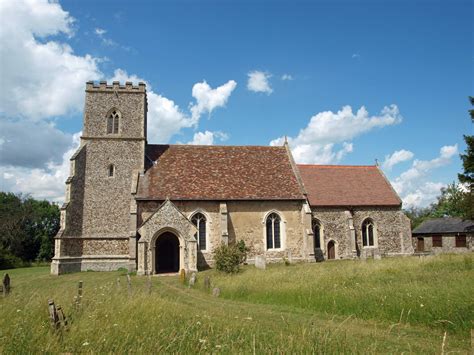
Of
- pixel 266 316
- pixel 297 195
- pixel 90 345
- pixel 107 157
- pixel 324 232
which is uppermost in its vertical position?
pixel 107 157

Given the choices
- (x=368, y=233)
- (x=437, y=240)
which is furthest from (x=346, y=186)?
(x=437, y=240)

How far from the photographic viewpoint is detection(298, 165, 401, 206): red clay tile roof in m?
31.3

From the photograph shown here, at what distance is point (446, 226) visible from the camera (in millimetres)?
39188

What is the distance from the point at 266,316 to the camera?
Answer: 10094 millimetres

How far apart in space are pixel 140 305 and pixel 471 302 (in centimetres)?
743

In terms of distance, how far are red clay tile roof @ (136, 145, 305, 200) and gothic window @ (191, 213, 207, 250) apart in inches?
56.4

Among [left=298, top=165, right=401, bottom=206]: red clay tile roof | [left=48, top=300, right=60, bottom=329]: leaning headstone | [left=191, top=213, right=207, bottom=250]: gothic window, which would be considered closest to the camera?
[left=48, top=300, right=60, bottom=329]: leaning headstone

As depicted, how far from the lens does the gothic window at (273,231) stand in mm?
28047

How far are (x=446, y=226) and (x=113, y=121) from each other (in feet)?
115

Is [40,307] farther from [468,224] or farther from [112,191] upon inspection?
[468,224]

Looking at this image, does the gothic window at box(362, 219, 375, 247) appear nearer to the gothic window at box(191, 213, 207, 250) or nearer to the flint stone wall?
the flint stone wall

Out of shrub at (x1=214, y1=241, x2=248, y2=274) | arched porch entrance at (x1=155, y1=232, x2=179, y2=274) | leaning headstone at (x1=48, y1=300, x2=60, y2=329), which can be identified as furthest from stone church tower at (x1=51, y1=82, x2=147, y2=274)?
leaning headstone at (x1=48, y1=300, x2=60, y2=329)

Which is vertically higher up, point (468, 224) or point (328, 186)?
point (328, 186)

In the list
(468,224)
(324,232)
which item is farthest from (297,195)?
(468,224)
